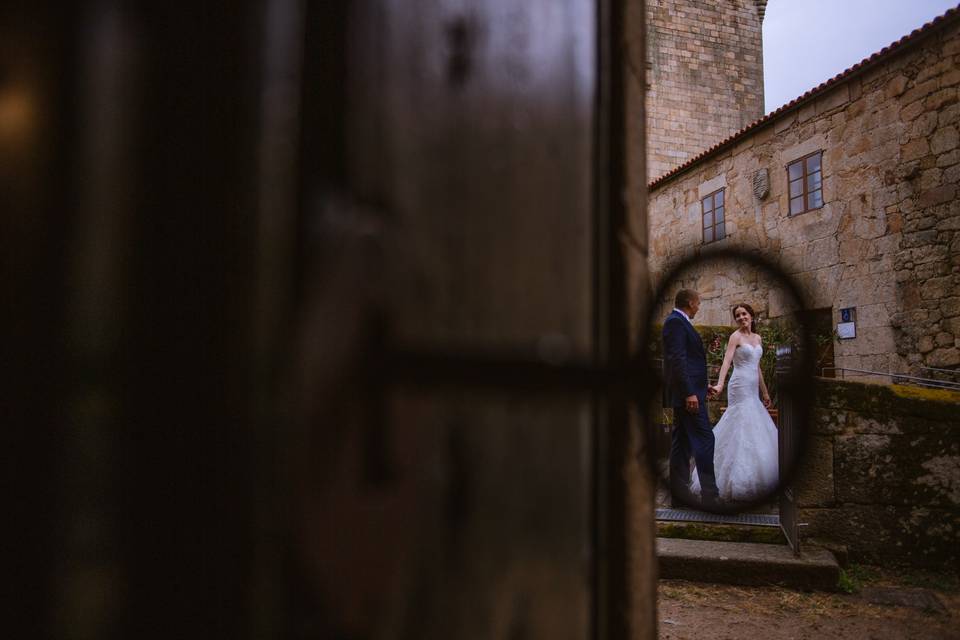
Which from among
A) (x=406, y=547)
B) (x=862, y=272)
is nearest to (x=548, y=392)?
(x=406, y=547)

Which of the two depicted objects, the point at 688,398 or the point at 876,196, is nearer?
the point at 688,398

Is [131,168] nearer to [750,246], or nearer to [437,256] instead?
[437,256]

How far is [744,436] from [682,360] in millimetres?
1833

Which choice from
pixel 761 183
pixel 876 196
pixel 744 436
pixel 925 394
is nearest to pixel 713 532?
pixel 744 436

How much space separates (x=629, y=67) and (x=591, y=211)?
0.83ft

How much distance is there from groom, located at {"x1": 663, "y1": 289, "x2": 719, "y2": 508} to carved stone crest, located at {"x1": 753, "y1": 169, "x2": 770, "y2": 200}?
25.0ft

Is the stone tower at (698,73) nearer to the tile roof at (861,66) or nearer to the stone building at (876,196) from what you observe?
the tile roof at (861,66)

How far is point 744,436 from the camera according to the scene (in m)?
5.02

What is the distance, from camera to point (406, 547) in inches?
18.1

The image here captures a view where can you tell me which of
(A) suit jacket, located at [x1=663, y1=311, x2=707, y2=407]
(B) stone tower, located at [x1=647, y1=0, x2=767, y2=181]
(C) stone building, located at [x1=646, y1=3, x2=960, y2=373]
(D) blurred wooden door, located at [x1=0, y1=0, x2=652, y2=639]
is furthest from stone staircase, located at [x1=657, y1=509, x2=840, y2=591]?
(B) stone tower, located at [x1=647, y1=0, x2=767, y2=181]

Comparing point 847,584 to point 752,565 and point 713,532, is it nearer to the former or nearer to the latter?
point 752,565

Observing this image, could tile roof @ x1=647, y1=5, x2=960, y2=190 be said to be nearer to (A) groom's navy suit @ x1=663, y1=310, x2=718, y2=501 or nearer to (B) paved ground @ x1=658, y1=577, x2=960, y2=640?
(A) groom's navy suit @ x1=663, y1=310, x2=718, y2=501

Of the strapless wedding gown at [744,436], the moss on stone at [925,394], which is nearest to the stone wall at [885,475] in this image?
the moss on stone at [925,394]

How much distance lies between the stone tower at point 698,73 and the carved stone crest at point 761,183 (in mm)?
5508
